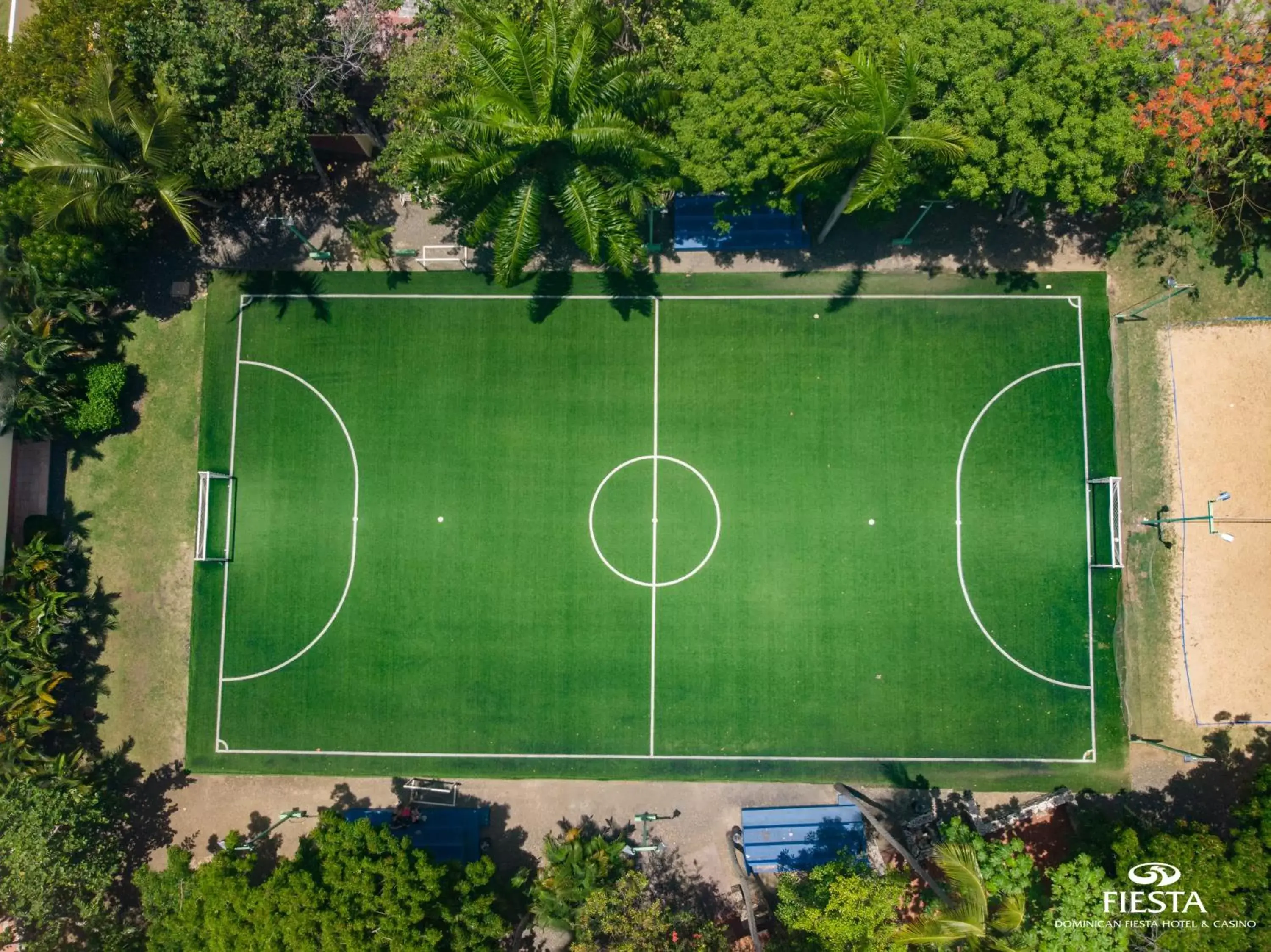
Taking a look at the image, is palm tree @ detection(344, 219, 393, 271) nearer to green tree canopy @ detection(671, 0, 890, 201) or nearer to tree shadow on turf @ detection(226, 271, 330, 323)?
tree shadow on turf @ detection(226, 271, 330, 323)

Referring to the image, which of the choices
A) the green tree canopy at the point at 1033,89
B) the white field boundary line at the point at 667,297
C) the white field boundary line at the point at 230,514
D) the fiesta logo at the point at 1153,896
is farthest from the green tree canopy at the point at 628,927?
the green tree canopy at the point at 1033,89

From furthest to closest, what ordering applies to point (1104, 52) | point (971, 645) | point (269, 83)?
point (971, 645)
point (269, 83)
point (1104, 52)

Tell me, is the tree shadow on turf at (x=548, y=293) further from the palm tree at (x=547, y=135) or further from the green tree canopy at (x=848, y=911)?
the green tree canopy at (x=848, y=911)

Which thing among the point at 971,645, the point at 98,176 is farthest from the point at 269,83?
the point at 971,645

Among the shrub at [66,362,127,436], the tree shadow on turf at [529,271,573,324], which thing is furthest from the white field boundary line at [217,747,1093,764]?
the tree shadow on turf at [529,271,573,324]

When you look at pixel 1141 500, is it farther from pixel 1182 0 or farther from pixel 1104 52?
pixel 1182 0
